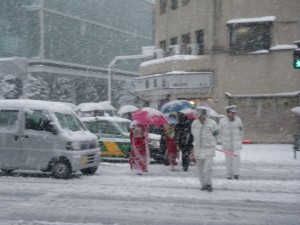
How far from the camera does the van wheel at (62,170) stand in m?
11.9

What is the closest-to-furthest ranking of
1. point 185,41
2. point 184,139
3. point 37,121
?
point 37,121 < point 184,139 < point 185,41

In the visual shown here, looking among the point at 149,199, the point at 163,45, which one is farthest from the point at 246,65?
the point at 149,199

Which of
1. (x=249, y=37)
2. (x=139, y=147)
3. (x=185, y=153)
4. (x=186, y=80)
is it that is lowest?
(x=185, y=153)

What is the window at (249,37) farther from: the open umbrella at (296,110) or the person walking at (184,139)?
the person walking at (184,139)

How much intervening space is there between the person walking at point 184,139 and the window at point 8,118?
15.3ft

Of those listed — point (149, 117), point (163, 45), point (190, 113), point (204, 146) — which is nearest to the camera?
point (204, 146)

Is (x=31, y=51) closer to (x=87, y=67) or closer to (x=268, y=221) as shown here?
(x=87, y=67)

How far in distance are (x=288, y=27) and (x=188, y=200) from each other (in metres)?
18.6

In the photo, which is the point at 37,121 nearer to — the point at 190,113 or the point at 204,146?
the point at 204,146

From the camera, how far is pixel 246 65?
25875 mm

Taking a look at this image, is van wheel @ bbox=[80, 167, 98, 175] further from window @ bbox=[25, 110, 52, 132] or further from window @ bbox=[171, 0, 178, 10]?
window @ bbox=[171, 0, 178, 10]

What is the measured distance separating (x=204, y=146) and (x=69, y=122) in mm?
4425

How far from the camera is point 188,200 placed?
9070 mm

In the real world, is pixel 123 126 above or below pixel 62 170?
above
